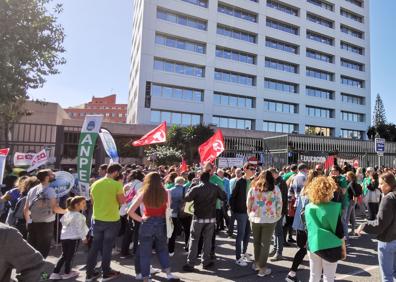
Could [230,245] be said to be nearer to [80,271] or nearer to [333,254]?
[80,271]

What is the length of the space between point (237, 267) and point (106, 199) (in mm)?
2894

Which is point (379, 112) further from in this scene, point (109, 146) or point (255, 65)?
point (109, 146)

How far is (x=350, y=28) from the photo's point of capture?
57625 millimetres

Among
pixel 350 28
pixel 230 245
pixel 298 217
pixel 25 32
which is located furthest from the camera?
pixel 350 28

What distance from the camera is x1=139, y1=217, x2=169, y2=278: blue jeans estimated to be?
5.60m

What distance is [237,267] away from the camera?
675 cm

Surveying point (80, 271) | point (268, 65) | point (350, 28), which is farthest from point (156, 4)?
point (80, 271)

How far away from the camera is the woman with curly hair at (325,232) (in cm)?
423

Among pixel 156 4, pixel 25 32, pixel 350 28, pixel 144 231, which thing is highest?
pixel 350 28

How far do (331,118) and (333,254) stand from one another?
52915mm

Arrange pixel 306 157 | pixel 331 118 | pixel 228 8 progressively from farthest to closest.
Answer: pixel 331 118, pixel 228 8, pixel 306 157

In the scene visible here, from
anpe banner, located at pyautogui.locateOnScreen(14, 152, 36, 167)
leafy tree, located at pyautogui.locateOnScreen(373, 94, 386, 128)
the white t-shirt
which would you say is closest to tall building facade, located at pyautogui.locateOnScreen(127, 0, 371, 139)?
leafy tree, located at pyautogui.locateOnScreen(373, 94, 386, 128)

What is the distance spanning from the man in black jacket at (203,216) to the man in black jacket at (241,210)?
0.72 meters

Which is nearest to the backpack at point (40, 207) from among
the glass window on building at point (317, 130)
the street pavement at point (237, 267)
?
the street pavement at point (237, 267)
